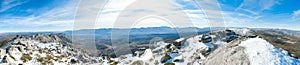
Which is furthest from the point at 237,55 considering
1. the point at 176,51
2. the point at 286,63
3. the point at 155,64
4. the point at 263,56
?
the point at 176,51

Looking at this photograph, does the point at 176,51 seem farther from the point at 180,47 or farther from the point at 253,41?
the point at 253,41

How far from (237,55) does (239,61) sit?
238 centimetres

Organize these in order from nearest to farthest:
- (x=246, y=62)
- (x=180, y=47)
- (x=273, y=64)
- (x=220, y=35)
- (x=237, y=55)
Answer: (x=273, y=64)
(x=246, y=62)
(x=237, y=55)
(x=180, y=47)
(x=220, y=35)

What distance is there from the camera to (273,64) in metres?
55.0

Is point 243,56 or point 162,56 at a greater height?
point 243,56

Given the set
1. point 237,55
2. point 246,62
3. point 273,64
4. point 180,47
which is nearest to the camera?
point 273,64

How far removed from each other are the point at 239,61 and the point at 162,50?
105 m

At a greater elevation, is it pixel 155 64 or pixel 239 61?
pixel 239 61

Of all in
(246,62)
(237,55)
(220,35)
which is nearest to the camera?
(246,62)

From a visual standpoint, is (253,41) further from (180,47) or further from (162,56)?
(180,47)

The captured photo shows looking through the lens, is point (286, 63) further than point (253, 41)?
No

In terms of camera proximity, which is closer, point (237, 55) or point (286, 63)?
point (286, 63)

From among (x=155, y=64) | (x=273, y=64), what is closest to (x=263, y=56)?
(x=273, y=64)

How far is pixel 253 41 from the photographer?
6831 cm
